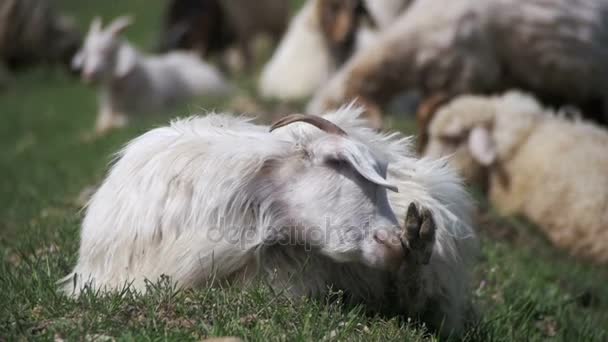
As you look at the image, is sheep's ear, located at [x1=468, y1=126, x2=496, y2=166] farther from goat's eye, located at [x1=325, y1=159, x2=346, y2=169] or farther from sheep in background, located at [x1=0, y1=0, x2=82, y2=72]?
sheep in background, located at [x1=0, y1=0, x2=82, y2=72]

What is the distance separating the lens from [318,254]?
13.3ft

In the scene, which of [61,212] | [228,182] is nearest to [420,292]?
[228,182]

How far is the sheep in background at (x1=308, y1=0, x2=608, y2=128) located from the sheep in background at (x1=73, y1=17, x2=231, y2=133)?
432 centimetres

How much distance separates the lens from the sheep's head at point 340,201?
3879 mm

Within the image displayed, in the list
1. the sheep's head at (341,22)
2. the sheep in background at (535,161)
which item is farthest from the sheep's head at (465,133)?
the sheep's head at (341,22)

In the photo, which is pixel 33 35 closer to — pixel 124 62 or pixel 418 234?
pixel 124 62

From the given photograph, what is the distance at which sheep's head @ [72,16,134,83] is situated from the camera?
1273 cm

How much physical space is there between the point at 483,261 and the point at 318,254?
2009 millimetres

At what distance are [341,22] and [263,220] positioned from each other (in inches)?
320

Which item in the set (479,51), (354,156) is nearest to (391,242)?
(354,156)

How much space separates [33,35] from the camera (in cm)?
2094

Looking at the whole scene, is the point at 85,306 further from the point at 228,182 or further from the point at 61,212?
the point at 61,212

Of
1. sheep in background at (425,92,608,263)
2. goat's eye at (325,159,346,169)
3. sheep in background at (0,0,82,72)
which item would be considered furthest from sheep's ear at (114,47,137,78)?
goat's eye at (325,159,346,169)

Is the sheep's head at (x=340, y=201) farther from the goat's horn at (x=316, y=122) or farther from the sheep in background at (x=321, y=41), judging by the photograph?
the sheep in background at (x=321, y=41)
